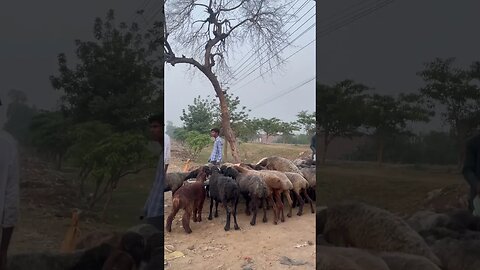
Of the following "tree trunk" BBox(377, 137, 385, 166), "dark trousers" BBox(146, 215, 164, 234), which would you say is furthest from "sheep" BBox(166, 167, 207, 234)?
"tree trunk" BBox(377, 137, 385, 166)

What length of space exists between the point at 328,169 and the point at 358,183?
0.71 ft

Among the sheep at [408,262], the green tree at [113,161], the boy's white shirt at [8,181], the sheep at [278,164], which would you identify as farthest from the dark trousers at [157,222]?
the sheep at [278,164]

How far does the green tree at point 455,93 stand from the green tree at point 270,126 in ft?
12.3

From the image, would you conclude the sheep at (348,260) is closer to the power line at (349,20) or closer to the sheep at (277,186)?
the power line at (349,20)

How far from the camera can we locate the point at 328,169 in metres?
3.00

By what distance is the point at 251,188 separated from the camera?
21.9 feet

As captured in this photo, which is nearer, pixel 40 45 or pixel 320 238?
pixel 40 45

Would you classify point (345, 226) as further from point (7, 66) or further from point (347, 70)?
point (7, 66)

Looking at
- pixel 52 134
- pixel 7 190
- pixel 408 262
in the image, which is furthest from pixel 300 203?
pixel 7 190

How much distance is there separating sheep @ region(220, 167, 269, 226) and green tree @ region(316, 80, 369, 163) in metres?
3.70

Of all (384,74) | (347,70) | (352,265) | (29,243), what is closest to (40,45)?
(29,243)

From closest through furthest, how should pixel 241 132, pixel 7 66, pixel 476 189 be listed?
1. pixel 7 66
2. pixel 476 189
3. pixel 241 132

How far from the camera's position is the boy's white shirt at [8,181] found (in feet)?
7.85

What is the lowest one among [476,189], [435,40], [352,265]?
[352,265]
